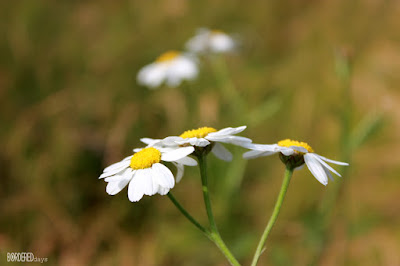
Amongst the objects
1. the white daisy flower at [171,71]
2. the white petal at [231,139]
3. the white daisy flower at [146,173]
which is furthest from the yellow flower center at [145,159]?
the white daisy flower at [171,71]

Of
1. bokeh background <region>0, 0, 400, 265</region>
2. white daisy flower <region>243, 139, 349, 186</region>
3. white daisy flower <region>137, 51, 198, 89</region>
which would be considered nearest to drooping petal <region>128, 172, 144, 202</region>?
white daisy flower <region>243, 139, 349, 186</region>

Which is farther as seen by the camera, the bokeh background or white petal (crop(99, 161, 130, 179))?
the bokeh background

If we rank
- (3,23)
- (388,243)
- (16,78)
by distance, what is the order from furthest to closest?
(3,23), (16,78), (388,243)

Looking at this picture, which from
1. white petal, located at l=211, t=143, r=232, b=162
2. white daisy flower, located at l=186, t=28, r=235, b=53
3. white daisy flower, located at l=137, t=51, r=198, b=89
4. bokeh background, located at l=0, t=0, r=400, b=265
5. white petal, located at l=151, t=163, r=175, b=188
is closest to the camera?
white petal, located at l=151, t=163, r=175, b=188

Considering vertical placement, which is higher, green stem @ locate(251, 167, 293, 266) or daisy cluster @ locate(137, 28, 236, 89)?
daisy cluster @ locate(137, 28, 236, 89)

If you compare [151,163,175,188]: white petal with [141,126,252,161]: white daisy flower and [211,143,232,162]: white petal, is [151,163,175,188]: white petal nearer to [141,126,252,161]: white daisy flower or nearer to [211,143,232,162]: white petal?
[141,126,252,161]: white daisy flower

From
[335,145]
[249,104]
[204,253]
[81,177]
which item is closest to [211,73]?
[249,104]

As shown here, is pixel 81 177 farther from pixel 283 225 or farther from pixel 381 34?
A: pixel 381 34
